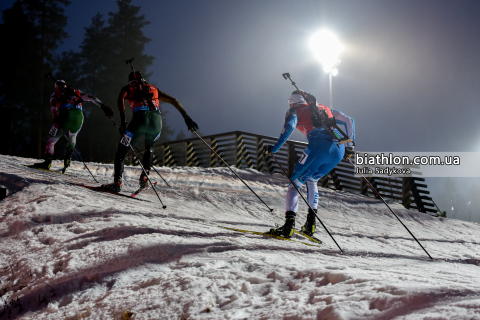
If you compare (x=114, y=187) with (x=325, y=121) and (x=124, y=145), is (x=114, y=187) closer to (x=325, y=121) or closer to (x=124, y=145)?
(x=124, y=145)

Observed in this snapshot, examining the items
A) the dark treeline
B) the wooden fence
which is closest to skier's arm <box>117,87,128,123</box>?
the wooden fence

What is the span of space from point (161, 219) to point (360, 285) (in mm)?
2609

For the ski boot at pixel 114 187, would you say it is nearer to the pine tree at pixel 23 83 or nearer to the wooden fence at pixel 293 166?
the wooden fence at pixel 293 166

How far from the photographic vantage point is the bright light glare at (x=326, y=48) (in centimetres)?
1452

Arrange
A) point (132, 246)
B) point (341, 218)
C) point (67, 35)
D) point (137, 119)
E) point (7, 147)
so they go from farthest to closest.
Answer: point (67, 35)
point (7, 147)
point (341, 218)
point (137, 119)
point (132, 246)

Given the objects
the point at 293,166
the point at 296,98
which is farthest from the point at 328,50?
the point at 296,98

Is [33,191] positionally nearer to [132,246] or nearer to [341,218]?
[132,246]

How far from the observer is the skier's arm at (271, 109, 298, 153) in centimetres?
425

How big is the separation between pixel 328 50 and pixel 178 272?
50.2 ft

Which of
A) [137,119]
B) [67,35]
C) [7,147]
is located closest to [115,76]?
[67,35]

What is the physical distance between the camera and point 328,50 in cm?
1533

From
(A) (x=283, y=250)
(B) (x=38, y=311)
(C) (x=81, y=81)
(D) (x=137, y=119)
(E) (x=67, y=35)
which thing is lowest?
(B) (x=38, y=311)

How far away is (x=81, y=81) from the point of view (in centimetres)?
2455

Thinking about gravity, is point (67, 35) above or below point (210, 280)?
above
